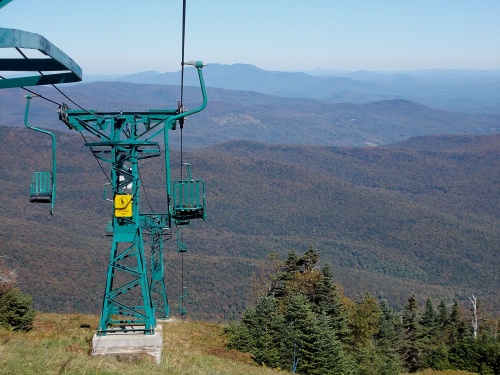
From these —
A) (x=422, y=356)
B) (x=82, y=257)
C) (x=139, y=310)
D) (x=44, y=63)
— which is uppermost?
(x=44, y=63)

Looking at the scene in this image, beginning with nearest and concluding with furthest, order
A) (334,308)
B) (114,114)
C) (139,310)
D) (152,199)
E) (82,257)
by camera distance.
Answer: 1. (114,114)
2. (139,310)
3. (334,308)
4. (82,257)
5. (152,199)

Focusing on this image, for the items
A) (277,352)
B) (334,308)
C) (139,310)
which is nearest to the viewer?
(139,310)

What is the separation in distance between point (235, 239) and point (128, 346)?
13958 cm

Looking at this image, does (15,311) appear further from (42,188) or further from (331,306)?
(331,306)

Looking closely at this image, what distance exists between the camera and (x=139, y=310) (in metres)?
14.9

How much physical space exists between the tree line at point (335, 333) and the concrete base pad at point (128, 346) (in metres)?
9.52

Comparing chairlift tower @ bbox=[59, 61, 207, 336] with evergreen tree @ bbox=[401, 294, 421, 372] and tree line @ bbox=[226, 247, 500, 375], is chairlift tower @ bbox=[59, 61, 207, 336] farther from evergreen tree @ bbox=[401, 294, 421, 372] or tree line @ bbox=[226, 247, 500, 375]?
evergreen tree @ bbox=[401, 294, 421, 372]

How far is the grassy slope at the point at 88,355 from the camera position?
369 inches

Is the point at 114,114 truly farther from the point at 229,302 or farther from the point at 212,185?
the point at 212,185

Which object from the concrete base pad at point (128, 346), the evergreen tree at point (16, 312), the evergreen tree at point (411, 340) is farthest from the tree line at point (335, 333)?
the concrete base pad at point (128, 346)

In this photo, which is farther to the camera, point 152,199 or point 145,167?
point 145,167

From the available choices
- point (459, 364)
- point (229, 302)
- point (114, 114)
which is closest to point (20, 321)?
point (114, 114)

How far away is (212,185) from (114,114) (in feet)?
579

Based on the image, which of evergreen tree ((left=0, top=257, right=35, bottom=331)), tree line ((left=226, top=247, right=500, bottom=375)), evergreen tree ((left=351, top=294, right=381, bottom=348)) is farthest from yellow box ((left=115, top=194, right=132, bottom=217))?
evergreen tree ((left=351, top=294, right=381, bottom=348))
